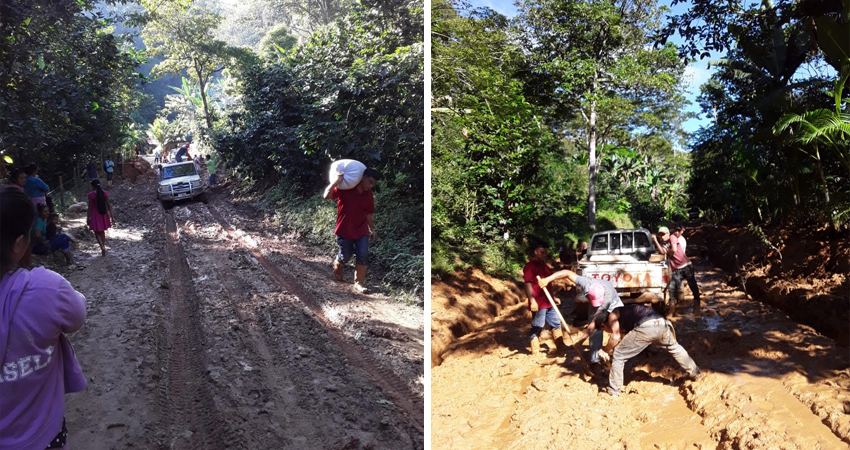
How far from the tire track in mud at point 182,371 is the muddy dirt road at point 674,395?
1.20 metres

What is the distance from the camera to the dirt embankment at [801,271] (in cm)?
305

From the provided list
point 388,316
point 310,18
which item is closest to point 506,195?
point 388,316

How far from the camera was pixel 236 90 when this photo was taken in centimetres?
216

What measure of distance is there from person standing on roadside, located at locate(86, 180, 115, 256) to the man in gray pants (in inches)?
101

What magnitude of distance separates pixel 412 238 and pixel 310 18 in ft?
3.92

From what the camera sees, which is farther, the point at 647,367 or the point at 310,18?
the point at 647,367

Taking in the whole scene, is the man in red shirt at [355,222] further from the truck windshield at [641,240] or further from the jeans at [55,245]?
the truck windshield at [641,240]

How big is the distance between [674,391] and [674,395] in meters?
0.05

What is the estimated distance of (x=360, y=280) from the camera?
2.60 m

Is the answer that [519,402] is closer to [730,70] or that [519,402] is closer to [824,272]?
[824,272]

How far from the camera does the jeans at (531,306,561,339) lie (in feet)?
12.0

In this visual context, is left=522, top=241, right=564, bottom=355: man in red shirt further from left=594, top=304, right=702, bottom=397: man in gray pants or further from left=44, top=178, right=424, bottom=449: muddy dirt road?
left=44, top=178, right=424, bottom=449: muddy dirt road

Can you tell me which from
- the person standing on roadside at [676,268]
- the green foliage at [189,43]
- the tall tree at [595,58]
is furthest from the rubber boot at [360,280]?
the person standing on roadside at [676,268]

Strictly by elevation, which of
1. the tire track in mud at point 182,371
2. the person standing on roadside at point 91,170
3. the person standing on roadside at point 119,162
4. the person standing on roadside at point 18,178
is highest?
the person standing on roadside at point 119,162
